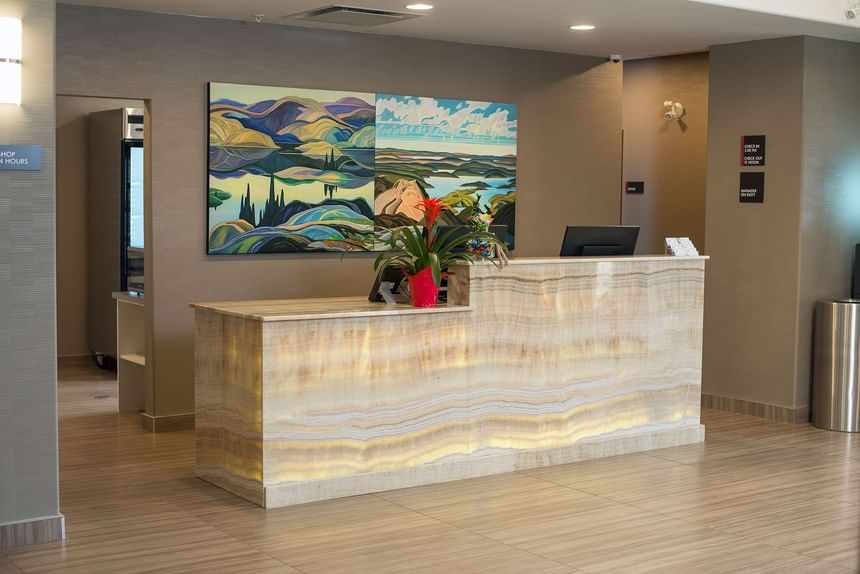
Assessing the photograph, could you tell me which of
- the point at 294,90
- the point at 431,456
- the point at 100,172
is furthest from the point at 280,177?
the point at 100,172

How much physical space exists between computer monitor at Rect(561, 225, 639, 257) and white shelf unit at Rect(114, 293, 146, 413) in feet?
10.1

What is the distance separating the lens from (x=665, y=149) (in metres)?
9.43

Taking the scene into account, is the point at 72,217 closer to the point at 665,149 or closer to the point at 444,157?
the point at 444,157

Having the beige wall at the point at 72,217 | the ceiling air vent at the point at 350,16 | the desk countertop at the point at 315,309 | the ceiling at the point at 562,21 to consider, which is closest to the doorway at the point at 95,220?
the beige wall at the point at 72,217

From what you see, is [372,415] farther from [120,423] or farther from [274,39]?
[274,39]

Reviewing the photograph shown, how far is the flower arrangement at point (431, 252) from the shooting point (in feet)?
17.7

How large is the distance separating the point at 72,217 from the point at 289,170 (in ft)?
11.3

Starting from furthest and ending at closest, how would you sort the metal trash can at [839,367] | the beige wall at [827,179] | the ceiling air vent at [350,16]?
the beige wall at [827,179] → the metal trash can at [839,367] → the ceiling air vent at [350,16]

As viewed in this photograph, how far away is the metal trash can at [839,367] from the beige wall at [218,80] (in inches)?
91.2

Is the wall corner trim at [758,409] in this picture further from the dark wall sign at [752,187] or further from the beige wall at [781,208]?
the dark wall sign at [752,187]

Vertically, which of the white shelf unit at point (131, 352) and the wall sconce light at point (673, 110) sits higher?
the wall sconce light at point (673, 110)

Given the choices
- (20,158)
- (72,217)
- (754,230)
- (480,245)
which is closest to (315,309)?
(480,245)

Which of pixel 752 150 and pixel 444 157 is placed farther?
pixel 444 157

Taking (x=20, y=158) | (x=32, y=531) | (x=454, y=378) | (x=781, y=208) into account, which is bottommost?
(x=32, y=531)
